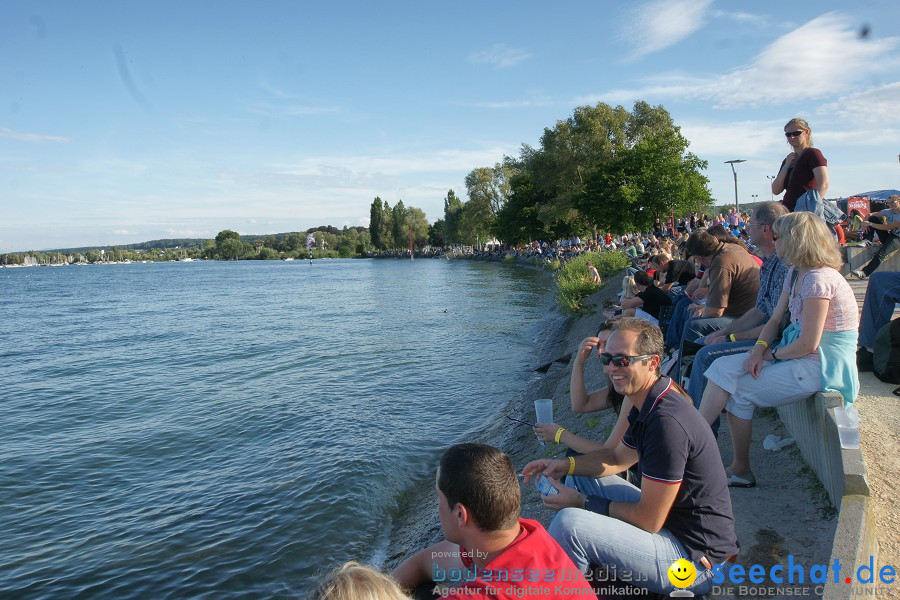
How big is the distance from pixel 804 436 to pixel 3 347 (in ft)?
97.9

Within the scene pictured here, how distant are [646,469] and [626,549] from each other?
1.37ft

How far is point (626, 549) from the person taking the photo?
9.18 ft

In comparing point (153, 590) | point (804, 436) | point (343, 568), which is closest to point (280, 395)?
point (153, 590)

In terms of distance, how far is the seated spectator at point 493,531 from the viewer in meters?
1.99

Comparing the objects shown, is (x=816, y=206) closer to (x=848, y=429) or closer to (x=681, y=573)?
(x=848, y=429)

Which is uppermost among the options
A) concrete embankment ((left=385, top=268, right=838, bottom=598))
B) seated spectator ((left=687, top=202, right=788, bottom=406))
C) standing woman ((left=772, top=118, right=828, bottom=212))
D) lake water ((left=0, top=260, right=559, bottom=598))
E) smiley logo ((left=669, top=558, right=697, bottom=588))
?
standing woman ((left=772, top=118, right=828, bottom=212))

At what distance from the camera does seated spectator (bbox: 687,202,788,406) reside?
4.57m

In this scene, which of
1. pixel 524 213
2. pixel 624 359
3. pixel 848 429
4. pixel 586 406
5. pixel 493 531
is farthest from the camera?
pixel 524 213

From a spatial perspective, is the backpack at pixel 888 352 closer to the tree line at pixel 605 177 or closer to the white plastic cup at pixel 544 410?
the white plastic cup at pixel 544 410

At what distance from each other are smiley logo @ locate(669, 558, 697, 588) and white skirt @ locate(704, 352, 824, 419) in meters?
1.58

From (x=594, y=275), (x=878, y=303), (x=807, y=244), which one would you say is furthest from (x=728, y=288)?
(x=594, y=275)

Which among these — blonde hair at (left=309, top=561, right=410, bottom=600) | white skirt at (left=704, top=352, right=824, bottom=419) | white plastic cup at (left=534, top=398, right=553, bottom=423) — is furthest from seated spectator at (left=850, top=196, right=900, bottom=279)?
blonde hair at (left=309, top=561, right=410, bottom=600)

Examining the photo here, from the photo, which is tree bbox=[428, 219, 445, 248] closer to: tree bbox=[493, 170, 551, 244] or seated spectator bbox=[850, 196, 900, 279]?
tree bbox=[493, 170, 551, 244]

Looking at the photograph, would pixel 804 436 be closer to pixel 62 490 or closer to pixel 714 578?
pixel 714 578
